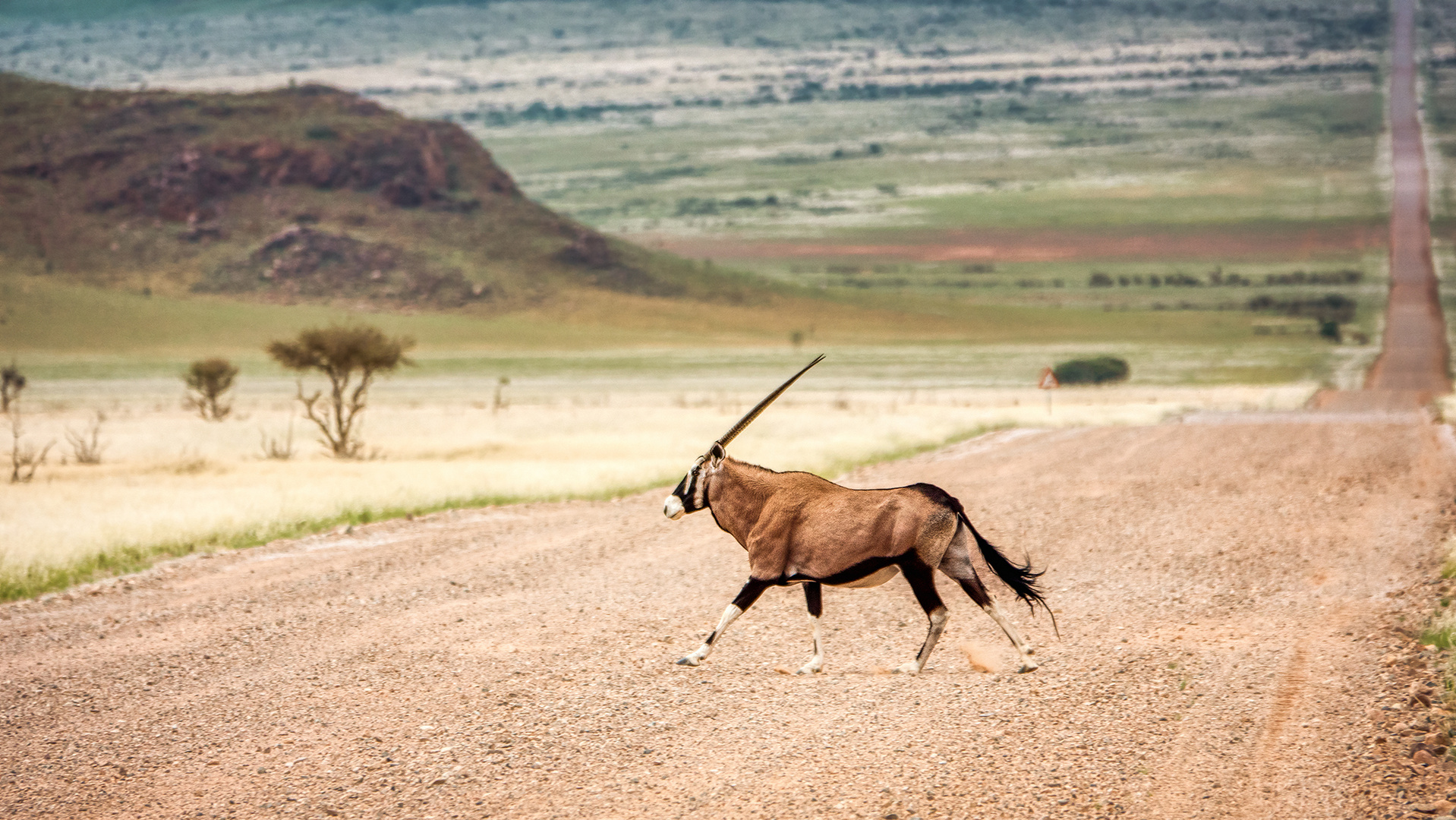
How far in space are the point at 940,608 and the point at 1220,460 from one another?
17.8 meters

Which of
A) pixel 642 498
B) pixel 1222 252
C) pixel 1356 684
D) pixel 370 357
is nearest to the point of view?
pixel 1356 684

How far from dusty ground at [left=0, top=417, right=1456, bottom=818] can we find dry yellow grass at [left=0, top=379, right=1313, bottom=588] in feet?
13.2

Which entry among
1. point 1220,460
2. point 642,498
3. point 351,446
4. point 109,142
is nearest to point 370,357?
point 351,446

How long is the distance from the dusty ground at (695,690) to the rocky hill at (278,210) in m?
111

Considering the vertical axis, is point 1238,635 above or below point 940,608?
below

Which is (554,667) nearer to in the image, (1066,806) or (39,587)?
(1066,806)

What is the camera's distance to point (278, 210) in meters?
134

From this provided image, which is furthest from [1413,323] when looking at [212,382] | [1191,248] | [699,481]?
[699,481]

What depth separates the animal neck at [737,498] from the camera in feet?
23.0

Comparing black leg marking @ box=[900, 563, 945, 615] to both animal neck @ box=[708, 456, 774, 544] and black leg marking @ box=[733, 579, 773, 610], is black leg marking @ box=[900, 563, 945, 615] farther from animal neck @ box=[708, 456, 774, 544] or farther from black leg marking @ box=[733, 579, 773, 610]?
animal neck @ box=[708, 456, 774, 544]

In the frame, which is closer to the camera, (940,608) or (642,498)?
(940,608)

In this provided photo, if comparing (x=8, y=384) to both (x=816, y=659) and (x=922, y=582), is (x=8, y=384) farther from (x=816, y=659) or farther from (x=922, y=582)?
(x=922, y=582)

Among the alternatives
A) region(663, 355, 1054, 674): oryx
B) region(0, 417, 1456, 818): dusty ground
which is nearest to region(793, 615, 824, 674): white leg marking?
region(0, 417, 1456, 818): dusty ground

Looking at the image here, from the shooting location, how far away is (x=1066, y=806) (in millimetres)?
6211
